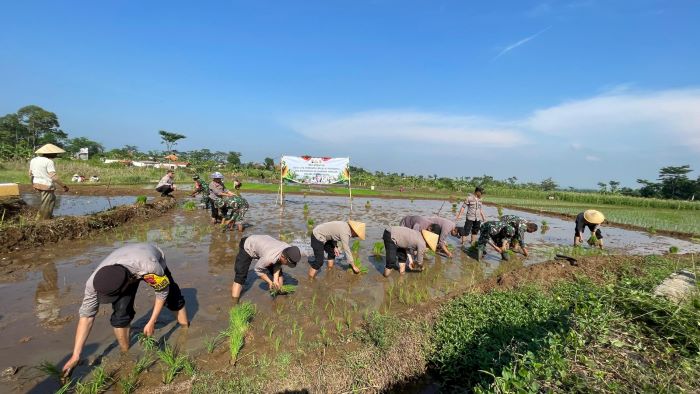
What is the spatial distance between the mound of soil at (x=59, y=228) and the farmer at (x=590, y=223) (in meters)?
14.0

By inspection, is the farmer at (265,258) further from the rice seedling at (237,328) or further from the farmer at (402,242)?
the farmer at (402,242)

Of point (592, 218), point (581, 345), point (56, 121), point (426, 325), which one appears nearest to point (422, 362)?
point (426, 325)

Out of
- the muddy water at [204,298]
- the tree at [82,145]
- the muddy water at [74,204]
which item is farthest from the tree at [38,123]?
the muddy water at [204,298]

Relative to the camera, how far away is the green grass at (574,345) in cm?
235

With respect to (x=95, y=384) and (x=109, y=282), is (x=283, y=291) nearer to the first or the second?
(x=109, y=282)

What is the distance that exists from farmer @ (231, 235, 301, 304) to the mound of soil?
17.7ft

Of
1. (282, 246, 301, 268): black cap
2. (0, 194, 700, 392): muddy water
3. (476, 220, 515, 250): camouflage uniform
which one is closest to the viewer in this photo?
(0, 194, 700, 392): muddy water

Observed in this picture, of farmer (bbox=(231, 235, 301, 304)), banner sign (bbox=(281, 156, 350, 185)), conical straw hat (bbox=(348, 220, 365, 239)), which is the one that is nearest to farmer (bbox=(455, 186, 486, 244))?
conical straw hat (bbox=(348, 220, 365, 239))

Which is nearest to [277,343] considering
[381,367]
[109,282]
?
[381,367]

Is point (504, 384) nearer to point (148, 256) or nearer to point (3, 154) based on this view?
point (148, 256)

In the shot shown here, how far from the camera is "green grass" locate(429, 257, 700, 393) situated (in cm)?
235

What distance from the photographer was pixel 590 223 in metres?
9.68

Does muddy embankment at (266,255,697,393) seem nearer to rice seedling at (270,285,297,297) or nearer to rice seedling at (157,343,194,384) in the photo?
rice seedling at (157,343,194,384)

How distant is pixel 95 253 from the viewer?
7074 millimetres
